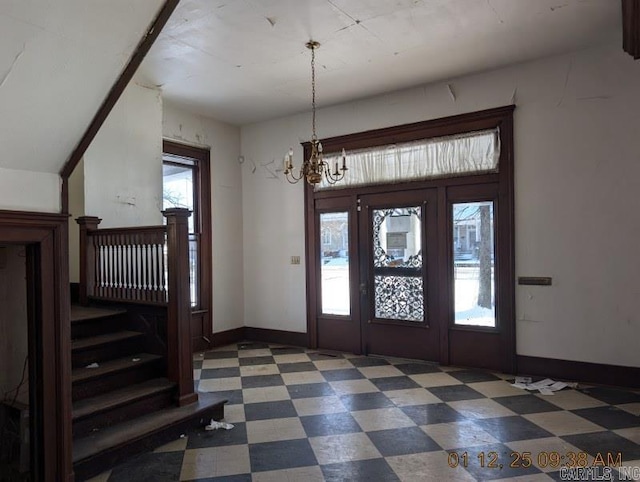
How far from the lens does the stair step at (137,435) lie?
2.69 meters

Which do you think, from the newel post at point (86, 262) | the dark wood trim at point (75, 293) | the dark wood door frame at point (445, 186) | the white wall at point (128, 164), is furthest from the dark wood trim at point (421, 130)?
the dark wood trim at point (75, 293)

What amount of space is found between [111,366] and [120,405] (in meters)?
0.38

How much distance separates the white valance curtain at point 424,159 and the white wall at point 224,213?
151cm

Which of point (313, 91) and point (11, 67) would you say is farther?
point (313, 91)

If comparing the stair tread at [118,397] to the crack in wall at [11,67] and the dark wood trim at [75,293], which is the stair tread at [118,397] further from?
the crack in wall at [11,67]

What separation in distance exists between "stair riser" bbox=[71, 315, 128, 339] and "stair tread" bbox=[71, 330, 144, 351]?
0.13ft

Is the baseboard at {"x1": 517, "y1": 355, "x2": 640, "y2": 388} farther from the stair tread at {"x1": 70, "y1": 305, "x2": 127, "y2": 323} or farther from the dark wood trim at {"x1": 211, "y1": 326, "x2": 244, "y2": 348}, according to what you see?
the stair tread at {"x1": 70, "y1": 305, "x2": 127, "y2": 323}

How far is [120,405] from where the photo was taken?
3.12 metres

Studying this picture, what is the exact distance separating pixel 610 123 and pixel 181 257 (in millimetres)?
3998

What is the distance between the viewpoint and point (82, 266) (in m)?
4.27

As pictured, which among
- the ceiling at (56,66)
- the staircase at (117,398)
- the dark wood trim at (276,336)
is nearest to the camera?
the ceiling at (56,66)

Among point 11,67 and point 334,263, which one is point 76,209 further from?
point 334,263

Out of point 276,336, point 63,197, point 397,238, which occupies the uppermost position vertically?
point 63,197

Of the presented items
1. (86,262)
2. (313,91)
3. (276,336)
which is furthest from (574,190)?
(86,262)
